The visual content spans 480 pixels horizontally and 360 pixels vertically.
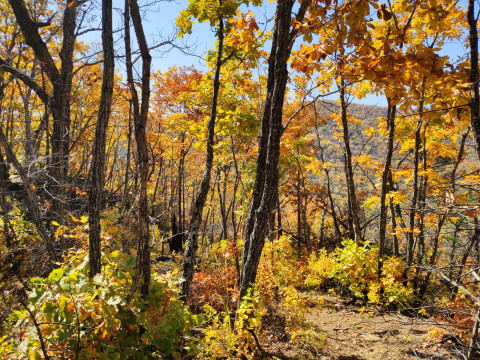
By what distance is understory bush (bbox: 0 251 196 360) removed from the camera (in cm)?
251

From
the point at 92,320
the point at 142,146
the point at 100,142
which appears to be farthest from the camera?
the point at 100,142

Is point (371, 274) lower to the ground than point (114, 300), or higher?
lower

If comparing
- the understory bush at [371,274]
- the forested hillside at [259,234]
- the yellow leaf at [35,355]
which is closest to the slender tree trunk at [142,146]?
the forested hillside at [259,234]

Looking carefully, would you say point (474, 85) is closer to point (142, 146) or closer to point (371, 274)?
point (142, 146)

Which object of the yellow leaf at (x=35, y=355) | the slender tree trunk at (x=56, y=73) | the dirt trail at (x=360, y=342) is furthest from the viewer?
the slender tree trunk at (x=56, y=73)

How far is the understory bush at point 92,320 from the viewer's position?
2.51 m

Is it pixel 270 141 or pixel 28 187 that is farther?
pixel 28 187

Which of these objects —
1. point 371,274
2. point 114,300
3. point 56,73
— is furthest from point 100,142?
point 371,274

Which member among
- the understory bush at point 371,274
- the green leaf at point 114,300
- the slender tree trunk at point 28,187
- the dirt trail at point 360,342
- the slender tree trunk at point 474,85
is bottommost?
the dirt trail at point 360,342

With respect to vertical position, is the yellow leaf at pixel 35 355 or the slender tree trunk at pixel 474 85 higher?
the slender tree trunk at pixel 474 85

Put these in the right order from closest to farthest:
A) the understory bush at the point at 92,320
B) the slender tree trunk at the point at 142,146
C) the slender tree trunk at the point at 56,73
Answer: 1. the understory bush at the point at 92,320
2. the slender tree trunk at the point at 142,146
3. the slender tree trunk at the point at 56,73

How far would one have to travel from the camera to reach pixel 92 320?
2658mm

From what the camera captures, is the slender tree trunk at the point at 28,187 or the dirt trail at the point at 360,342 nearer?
the dirt trail at the point at 360,342

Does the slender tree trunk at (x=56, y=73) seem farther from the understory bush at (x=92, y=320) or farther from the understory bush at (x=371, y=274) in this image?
the understory bush at (x=371, y=274)
